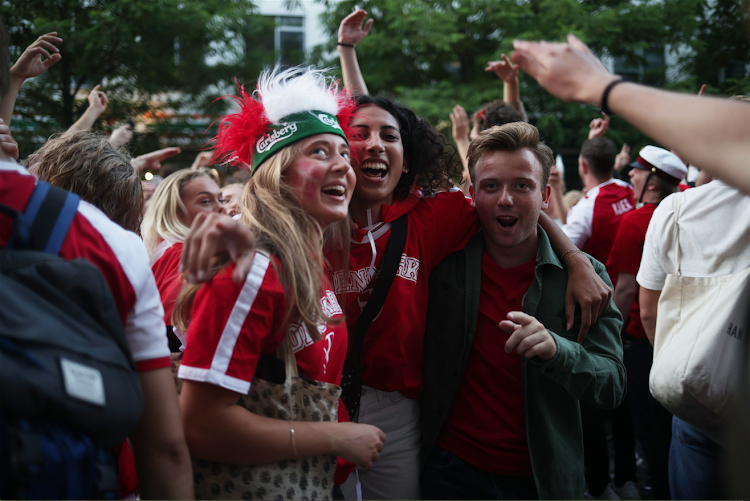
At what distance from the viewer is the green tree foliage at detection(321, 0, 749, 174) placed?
1108 cm

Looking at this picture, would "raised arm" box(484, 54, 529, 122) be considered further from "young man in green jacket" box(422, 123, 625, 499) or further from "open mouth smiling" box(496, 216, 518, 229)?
"open mouth smiling" box(496, 216, 518, 229)

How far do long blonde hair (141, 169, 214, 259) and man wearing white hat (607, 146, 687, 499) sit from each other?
3.11 metres

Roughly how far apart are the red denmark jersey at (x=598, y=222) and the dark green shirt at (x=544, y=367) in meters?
2.40

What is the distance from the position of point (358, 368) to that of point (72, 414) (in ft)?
4.56

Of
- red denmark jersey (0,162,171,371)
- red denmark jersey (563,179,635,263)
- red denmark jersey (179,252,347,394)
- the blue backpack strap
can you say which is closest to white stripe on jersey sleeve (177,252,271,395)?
red denmark jersey (179,252,347,394)

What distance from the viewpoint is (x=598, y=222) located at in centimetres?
475

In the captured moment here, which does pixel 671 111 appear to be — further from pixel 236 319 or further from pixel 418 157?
pixel 418 157

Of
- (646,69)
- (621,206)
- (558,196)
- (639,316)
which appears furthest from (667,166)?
(646,69)

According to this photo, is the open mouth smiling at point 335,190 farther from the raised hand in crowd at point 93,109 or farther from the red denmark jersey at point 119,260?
the raised hand in crowd at point 93,109

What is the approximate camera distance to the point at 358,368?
7.85 feet

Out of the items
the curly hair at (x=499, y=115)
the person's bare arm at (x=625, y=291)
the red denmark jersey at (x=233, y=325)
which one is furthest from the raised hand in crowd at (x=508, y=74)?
the red denmark jersey at (x=233, y=325)

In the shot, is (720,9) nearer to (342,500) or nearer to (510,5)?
(510,5)

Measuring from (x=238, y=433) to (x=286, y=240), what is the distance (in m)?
0.59

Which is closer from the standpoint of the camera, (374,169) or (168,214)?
(374,169)
